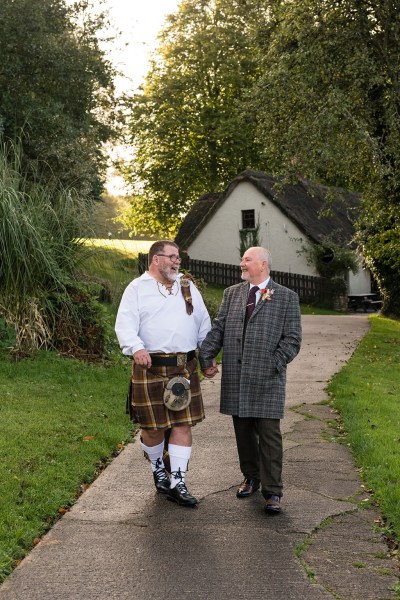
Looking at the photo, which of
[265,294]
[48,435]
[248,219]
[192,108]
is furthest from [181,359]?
[192,108]

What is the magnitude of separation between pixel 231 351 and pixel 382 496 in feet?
5.33

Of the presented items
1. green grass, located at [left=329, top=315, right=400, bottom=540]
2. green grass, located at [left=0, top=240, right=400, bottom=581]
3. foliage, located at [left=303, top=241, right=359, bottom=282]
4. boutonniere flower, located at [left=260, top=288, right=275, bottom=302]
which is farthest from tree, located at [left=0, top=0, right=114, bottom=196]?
foliage, located at [left=303, top=241, right=359, bottom=282]

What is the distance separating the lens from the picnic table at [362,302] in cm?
4138

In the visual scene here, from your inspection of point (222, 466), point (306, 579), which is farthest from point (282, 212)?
point (306, 579)

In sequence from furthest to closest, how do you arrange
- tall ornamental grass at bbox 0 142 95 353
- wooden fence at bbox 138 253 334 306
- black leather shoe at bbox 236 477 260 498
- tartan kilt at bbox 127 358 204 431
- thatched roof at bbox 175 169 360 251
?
1. thatched roof at bbox 175 169 360 251
2. wooden fence at bbox 138 253 334 306
3. tall ornamental grass at bbox 0 142 95 353
4. black leather shoe at bbox 236 477 260 498
5. tartan kilt at bbox 127 358 204 431

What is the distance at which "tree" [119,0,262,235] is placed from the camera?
1911 inches

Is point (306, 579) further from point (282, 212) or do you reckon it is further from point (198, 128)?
point (198, 128)

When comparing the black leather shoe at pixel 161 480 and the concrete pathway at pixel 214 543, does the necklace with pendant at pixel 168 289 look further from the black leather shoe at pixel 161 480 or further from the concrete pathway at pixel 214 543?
the concrete pathway at pixel 214 543

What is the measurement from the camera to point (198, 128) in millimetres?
48750

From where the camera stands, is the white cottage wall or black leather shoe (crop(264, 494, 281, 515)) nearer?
black leather shoe (crop(264, 494, 281, 515))

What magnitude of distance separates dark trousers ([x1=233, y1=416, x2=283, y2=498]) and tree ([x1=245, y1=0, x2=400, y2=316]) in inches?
588

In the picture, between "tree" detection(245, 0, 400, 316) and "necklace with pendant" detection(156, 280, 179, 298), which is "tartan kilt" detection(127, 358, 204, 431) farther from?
"tree" detection(245, 0, 400, 316)

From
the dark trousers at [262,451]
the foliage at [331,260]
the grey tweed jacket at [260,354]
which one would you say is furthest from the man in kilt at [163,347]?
the foliage at [331,260]

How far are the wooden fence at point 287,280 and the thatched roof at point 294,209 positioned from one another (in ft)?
6.97
